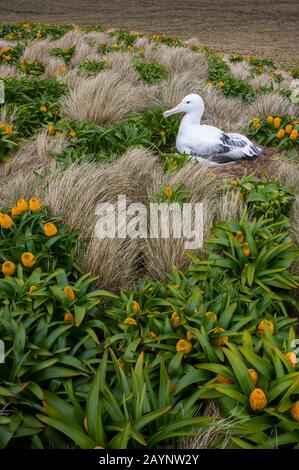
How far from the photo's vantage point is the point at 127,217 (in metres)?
3.29

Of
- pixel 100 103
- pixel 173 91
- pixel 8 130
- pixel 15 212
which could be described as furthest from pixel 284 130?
pixel 15 212

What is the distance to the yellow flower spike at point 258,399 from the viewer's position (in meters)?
1.69

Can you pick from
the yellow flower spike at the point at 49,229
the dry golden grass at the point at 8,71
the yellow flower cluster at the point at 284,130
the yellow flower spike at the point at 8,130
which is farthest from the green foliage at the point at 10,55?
the yellow flower spike at the point at 49,229

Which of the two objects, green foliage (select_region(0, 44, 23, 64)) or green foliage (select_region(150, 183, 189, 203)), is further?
green foliage (select_region(0, 44, 23, 64))

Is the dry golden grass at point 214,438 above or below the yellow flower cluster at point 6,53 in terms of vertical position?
below

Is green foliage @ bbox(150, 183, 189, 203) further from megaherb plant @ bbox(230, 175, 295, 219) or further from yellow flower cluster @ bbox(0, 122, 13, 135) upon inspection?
yellow flower cluster @ bbox(0, 122, 13, 135)

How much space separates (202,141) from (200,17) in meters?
30.9

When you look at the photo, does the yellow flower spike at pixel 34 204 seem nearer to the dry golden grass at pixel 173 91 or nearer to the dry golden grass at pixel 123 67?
the dry golden grass at pixel 173 91

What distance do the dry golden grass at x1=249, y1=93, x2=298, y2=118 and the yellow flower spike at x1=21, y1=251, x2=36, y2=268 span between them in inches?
179

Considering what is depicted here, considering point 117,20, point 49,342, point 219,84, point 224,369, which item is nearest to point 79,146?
point 49,342

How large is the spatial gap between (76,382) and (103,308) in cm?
61

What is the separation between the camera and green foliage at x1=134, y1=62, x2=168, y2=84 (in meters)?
7.34

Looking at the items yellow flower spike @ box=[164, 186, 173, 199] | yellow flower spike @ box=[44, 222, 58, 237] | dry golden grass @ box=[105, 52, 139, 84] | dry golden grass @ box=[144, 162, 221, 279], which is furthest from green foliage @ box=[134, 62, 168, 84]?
yellow flower spike @ box=[44, 222, 58, 237]

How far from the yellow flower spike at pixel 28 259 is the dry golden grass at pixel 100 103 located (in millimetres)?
2983
